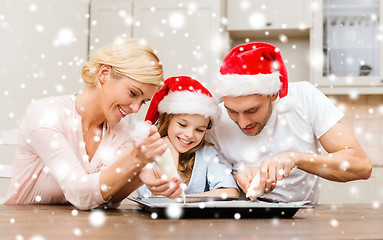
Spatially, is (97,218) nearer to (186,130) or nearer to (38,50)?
(186,130)

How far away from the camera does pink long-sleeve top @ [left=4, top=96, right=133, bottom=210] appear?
106cm

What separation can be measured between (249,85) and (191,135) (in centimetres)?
23

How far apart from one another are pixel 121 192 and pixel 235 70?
1.82 feet

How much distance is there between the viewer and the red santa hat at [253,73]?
1.39 meters

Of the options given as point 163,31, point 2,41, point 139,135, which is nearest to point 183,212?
point 139,135

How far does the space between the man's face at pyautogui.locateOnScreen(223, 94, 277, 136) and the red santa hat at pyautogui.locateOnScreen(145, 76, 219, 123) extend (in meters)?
0.09

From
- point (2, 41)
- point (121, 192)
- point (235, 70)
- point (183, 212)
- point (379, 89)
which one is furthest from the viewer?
point (379, 89)

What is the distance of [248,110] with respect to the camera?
1382 mm

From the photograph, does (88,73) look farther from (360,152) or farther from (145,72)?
(360,152)

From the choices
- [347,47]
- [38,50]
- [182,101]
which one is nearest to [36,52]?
[38,50]

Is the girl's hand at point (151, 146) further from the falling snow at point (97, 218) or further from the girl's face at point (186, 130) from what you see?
the girl's face at point (186, 130)

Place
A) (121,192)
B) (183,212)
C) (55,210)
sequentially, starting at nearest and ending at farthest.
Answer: (183,212) → (55,210) → (121,192)

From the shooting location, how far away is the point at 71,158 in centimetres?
108

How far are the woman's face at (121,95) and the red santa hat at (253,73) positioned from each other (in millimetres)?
248
